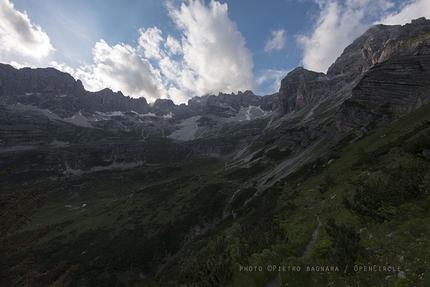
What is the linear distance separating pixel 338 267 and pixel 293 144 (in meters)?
99.9

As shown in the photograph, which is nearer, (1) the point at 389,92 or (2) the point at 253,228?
(2) the point at 253,228

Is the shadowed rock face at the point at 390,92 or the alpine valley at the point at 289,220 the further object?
the shadowed rock face at the point at 390,92

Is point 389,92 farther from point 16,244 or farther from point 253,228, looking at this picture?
point 16,244

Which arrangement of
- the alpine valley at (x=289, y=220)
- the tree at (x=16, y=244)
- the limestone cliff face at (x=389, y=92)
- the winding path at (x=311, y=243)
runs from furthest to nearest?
the limestone cliff face at (x=389, y=92) < the winding path at (x=311, y=243) < the tree at (x=16, y=244) < the alpine valley at (x=289, y=220)

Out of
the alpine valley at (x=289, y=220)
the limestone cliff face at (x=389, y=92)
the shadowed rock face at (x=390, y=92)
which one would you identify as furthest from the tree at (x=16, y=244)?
the limestone cliff face at (x=389, y=92)

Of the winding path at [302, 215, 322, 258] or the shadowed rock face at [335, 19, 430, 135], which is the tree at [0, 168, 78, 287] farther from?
the shadowed rock face at [335, 19, 430, 135]

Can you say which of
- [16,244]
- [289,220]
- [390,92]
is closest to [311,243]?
[289,220]

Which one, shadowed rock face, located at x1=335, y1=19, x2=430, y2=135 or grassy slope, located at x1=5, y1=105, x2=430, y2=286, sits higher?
shadowed rock face, located at x1=335, y1=19, x2=430, y2=135

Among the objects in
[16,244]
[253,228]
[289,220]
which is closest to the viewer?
[16,244]

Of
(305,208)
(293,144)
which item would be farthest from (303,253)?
(293,144)

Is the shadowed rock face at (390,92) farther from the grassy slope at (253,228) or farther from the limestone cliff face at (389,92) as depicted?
the grassy slope at (253,228)

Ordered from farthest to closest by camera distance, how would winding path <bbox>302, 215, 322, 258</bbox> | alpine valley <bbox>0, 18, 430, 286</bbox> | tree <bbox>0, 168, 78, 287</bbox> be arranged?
1. winding path <bbox>302, 215, 322, 258</bbox>
2. tree <bbox>0, 168, 78, 287</bbox>
3. alpine valley <bbox>0, 18, 430, 286</bbox>

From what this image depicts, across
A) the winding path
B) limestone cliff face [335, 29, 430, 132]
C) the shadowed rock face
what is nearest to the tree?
the winding path

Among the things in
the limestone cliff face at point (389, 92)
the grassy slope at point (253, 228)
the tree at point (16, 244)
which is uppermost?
the limestone cliff face at point (389, 92)
